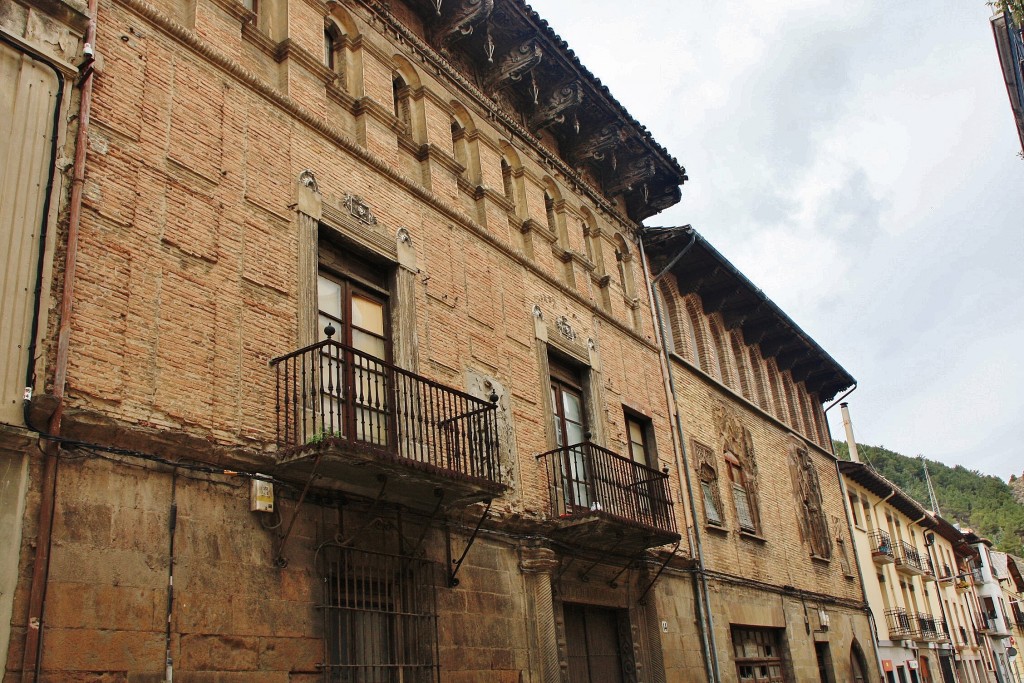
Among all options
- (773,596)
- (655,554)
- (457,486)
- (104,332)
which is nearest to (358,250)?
(457,486)

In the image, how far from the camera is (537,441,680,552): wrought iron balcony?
10.7 meters

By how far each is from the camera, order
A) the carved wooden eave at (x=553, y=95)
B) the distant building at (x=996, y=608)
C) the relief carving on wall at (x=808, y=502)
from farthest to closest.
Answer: the distant building at (x=996, y=608) → the relief carving on wall at (x=808, y=502) → the carved wooden eave at (x=553, y=95)

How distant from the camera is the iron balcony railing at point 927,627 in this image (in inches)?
1050

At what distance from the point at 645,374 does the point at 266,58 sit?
7.73 metres

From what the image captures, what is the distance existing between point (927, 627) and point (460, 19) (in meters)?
23.8

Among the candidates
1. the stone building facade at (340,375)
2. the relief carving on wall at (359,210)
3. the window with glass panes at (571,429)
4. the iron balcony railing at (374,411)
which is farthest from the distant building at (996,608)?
the relief carving on wall at (359,210)

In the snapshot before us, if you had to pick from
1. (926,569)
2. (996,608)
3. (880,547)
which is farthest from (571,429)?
(996,608)

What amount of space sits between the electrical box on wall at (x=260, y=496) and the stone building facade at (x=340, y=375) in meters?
0.03

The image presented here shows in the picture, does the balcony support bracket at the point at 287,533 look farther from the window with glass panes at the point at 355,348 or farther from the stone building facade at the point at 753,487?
the stone building facade at the point at 753,487

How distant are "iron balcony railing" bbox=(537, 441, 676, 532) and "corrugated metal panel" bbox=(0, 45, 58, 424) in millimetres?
6104

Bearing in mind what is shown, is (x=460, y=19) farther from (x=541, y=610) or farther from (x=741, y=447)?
(x=741, y=447)

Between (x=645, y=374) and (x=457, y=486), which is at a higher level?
(x=645, y=374)

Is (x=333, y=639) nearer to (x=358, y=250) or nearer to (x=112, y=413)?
(x=112, y=413)

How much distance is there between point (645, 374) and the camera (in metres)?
14.8
